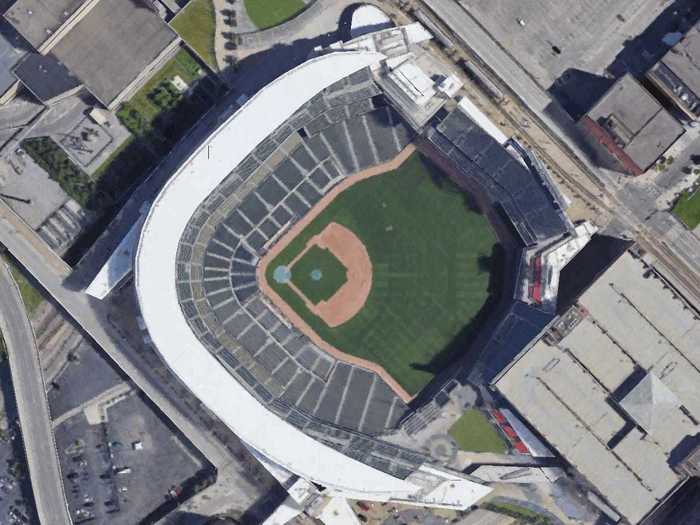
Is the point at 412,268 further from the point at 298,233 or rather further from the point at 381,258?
the point at 298,233

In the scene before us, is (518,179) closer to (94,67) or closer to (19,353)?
(94,67)

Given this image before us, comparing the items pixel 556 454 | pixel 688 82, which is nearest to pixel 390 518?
pixel 556 454

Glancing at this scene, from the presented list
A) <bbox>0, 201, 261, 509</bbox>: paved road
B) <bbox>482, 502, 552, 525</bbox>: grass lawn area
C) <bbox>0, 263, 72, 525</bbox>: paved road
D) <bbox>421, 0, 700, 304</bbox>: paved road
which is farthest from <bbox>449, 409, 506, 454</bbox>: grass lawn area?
<bbox>0, 263, 72, 525</bbox>: paved road

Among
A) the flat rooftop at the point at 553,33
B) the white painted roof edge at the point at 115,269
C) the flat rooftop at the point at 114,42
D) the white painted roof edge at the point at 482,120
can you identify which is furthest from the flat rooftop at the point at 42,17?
the flat rooftop at the point at 553,33

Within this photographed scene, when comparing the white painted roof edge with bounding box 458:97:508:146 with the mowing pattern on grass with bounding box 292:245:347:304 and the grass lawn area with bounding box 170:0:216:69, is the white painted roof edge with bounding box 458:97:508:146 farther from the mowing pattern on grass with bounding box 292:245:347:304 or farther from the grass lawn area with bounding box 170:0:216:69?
the grass lawn area with bounding box 170:0:216:69

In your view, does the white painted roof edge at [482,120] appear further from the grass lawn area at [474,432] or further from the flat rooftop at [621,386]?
the grass lawn area at [474,432]

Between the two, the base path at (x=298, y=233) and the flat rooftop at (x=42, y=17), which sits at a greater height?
the flat rooftop at (x=42, y=17)

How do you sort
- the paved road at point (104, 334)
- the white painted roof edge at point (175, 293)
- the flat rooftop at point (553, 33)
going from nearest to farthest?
1. the white painted roof edge at point (175, 293)
2. the flat rooftop at point (553, 33)
3. the paved road at point (104, 334)
